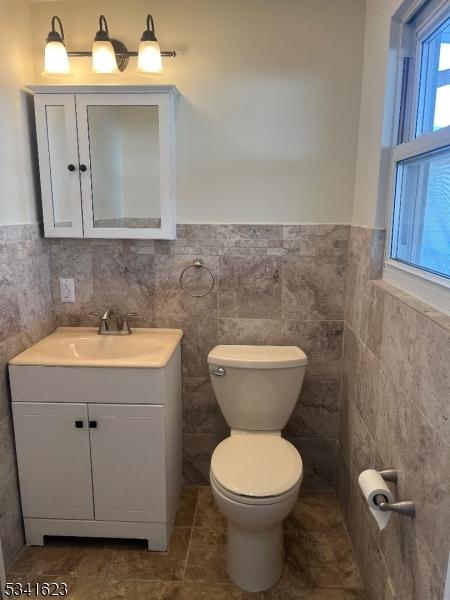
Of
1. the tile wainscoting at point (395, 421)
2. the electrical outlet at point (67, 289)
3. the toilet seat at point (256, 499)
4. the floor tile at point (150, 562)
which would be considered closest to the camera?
the tile wainscoting at point (395, 421)

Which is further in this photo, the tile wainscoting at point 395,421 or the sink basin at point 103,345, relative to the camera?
the sink basin at point 103,345

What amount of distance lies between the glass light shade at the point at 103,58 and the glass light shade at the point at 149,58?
0.12 m

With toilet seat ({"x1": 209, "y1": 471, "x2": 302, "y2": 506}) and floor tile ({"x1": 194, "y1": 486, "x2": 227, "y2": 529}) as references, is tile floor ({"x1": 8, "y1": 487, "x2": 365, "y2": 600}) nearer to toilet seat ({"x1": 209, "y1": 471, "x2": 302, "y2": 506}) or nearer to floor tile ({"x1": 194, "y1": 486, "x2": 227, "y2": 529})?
floor tile ({"x1": 194, "y1": 486, "x2": 227, "y2": 529})

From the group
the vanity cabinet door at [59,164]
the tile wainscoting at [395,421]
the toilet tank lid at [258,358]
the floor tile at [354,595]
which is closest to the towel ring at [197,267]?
the toilet tank lid at [258,358]

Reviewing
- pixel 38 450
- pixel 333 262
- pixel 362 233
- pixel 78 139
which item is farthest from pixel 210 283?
pixel 38 450

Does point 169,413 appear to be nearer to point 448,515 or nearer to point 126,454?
point 126,454

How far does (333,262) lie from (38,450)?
1560mm

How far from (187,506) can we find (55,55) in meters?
2.16

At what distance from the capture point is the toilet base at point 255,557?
1615 mm

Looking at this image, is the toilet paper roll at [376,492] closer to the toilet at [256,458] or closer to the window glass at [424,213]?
the toilet at [256,458]

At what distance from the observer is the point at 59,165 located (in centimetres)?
190

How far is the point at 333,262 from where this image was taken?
6.60 ft

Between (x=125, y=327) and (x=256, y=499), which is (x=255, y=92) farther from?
(x=256, y=499)

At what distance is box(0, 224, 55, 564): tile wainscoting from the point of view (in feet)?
5.54
